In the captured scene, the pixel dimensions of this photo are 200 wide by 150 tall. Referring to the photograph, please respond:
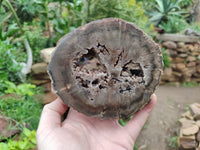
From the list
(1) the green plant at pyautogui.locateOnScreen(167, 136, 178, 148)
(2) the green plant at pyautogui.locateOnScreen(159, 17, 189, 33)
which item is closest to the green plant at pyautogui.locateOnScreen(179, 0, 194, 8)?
(2) the green plant at pyautogui.locateOnScreen(159, 17, 189, 33)

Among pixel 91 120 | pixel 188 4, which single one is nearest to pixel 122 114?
pixel 91 120

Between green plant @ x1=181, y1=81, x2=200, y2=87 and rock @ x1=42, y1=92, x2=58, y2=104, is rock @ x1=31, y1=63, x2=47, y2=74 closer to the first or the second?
rock @ x1=42, y1=92, x2=58, y2=104

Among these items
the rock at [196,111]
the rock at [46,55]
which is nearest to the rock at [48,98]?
the rock at [46,55]

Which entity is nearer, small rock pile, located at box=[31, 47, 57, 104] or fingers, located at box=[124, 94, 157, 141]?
fingers, located at box=[124, 94, 157, 141]

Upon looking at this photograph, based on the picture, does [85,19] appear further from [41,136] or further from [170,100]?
[170,100]

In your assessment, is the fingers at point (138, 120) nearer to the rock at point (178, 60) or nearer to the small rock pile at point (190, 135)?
the small rock pile at point (190, 135)

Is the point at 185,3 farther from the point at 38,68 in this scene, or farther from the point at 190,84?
the point at 38,68
